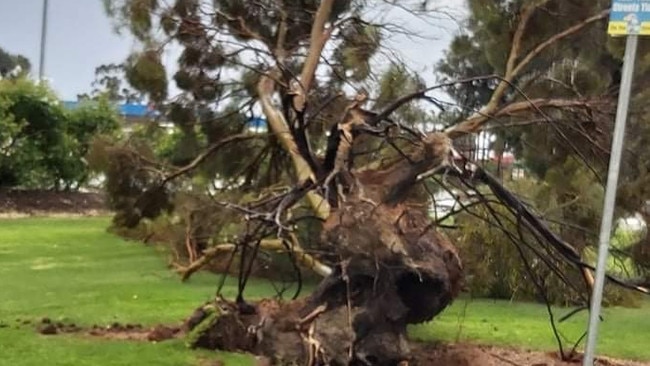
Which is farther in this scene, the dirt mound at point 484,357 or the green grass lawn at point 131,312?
the dirt mound at point 484,357

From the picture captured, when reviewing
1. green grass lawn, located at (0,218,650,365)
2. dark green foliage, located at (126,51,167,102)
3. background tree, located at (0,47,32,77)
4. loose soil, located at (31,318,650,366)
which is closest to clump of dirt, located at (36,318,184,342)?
loose soil, located at (31,318,650,366)

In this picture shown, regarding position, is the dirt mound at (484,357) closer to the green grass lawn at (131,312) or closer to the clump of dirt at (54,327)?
the green grass lawn at (131,312)

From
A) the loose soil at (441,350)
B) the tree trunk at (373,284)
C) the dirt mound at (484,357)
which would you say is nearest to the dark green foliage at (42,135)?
the loose soil at (441,350)

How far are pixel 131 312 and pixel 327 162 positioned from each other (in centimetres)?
362

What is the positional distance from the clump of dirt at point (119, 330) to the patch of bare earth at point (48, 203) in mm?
15915

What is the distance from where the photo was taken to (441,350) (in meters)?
11.1

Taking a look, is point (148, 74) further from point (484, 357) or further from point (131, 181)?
point (484, 357)

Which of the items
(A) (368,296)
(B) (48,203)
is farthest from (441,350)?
(B) (48,203)

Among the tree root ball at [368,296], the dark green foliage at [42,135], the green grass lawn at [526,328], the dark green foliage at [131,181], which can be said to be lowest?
the green grass lawn at [526,328]

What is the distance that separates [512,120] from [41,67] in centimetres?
3164

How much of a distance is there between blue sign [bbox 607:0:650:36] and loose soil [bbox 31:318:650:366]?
14.8ft

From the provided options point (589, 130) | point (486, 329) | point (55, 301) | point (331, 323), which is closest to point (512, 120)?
point (589, 130)

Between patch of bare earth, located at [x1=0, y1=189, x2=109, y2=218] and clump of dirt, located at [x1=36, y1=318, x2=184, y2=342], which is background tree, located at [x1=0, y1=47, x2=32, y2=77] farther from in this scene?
clump of dirt, located at [x1=36, y1=318, x2=184, y2=342]

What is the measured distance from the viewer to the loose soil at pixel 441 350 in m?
10.7
